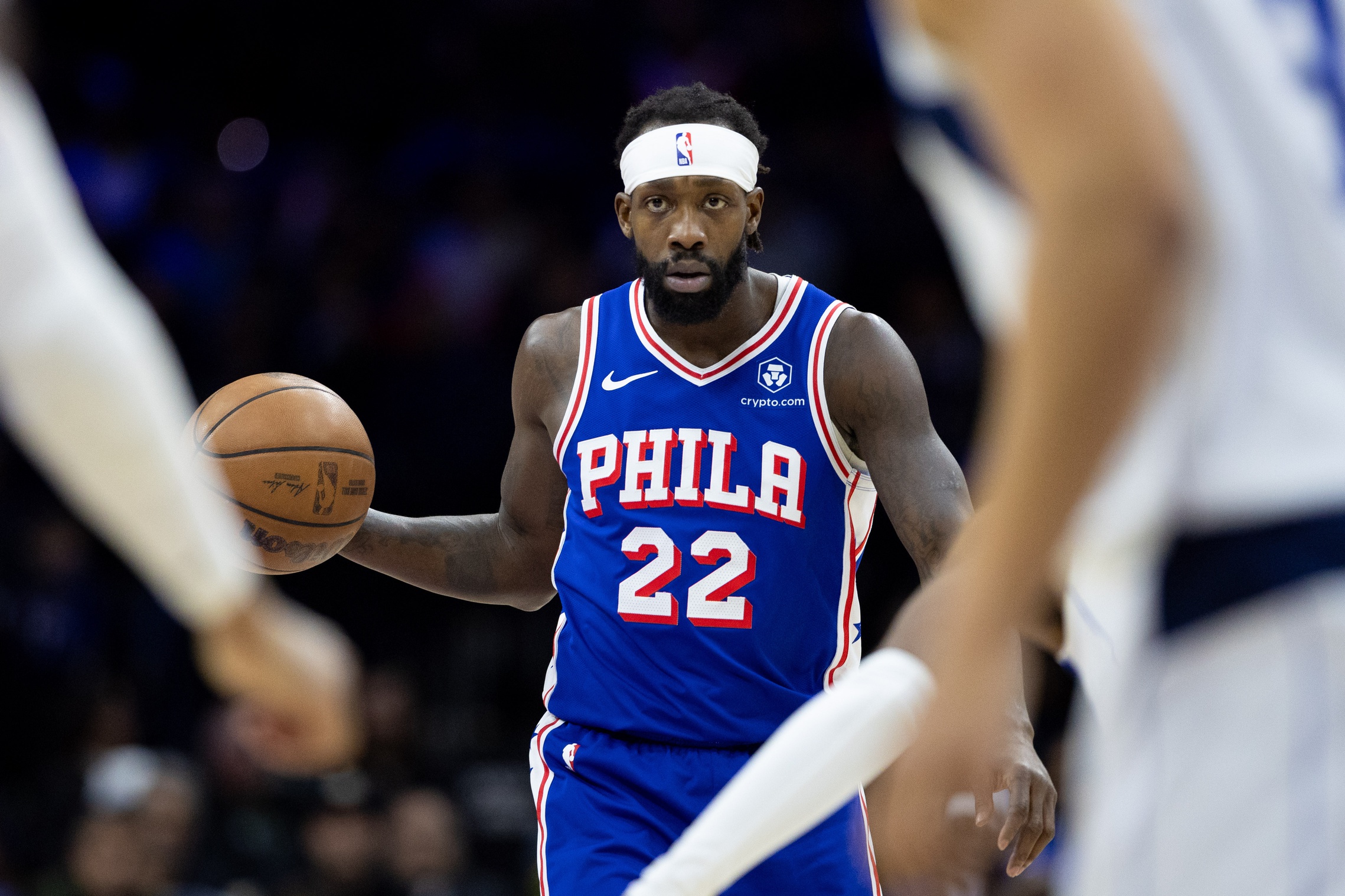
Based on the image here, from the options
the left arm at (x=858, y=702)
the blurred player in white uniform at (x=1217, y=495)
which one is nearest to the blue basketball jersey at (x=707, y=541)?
the left arm at (x=858, y=702)

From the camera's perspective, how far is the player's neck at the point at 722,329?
438cm

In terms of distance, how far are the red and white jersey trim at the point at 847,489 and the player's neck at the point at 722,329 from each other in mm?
184

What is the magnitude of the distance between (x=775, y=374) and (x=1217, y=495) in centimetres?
270

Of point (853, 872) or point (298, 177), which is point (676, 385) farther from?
point (298, 177)

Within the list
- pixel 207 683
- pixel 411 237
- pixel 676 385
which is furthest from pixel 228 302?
pixel 676 385

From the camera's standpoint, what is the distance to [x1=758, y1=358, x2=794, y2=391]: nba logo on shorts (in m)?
4.27

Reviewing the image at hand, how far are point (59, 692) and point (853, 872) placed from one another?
245 inches

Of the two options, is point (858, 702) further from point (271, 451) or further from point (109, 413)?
point (271, 451)

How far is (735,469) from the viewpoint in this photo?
13.8ft

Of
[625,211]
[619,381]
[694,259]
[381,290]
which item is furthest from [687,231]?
[381,290]

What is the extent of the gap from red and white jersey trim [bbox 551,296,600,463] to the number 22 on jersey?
0.37 meters

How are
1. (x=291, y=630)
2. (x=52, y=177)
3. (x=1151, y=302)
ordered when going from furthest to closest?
(x=291, y=630), (x=52, y=177), (x=1151, y=302)

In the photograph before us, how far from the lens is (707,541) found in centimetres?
415

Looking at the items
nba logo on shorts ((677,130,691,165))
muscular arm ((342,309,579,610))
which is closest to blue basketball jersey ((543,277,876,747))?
muscular arm ((342,309,579,610))
